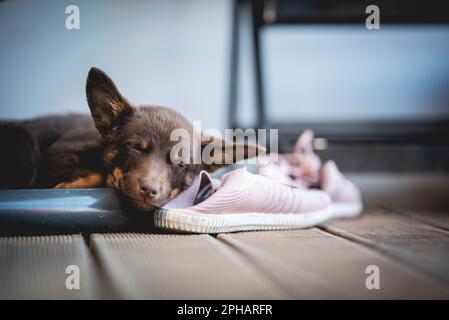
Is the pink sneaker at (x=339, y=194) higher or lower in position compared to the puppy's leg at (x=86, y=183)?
lower

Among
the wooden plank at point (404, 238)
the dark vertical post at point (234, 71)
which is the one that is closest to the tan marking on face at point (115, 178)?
the wooden plank at point (404, 238)

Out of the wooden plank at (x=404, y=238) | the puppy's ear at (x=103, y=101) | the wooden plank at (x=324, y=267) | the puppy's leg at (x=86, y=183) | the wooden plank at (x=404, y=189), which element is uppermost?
the puppy's ear at (x=103, y=101)

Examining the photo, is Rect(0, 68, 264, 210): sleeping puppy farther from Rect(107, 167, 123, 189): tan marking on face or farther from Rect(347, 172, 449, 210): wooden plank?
Rect(347, 172, 449, 210): wooden plank

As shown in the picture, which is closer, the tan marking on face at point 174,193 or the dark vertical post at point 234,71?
the tan marking on face at point 174,193

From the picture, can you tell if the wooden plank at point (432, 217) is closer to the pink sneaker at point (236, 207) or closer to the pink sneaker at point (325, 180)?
the pink sneaker at point (325, 180)

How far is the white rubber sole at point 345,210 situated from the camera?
1563 millimetres

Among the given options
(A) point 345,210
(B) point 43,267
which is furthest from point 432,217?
(B) point 43,267

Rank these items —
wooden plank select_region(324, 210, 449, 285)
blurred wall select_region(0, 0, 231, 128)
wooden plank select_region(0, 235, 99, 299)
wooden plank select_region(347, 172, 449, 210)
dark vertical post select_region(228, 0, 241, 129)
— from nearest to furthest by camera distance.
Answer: wooden plank select_region(0, 235, 99, 299), wooden plank select_region(324, 210, 449, 285), blurred wall select_region(0, 0, 231, 128), wooden plank select_region(347, 172, 449, 210), dark vertical post select_region(228, 0, 241, 129)

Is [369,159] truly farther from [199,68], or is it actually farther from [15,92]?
[15,92]

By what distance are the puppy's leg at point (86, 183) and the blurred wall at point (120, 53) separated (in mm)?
220

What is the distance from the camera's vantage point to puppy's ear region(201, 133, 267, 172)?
119 centimetres

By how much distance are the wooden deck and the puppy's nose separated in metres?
0.10

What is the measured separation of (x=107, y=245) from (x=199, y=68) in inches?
63.2

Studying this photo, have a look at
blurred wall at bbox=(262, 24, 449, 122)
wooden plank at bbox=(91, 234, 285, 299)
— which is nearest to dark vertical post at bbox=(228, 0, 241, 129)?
blurred wall at bbox=(262, 24, 449, 122)
